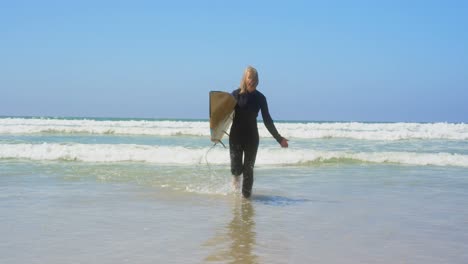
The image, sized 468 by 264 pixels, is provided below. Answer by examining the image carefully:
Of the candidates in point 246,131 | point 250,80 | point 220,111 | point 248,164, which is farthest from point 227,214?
point 250,80

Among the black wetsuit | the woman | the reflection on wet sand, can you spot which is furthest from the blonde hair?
the reflection on wet sand

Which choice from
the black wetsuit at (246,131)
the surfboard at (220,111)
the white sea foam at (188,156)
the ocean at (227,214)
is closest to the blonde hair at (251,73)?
the black wetsuit at (246,131)

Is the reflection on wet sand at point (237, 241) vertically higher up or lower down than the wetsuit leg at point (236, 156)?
lower down

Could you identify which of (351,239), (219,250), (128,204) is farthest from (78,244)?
(351,239)

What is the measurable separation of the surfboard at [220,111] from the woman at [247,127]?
9 cm

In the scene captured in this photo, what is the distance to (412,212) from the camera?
234 inches

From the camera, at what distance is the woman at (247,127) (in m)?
6.65

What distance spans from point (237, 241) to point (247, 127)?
2.59 metres

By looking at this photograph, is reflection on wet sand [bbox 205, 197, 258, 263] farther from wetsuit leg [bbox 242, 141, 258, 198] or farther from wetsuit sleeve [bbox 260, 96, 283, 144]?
Result: wetsuit sleeve [bbox 260, 96, 283, 144]

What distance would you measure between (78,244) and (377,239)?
9.09 ft

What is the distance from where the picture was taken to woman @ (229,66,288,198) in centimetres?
665

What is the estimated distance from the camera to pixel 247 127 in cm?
677

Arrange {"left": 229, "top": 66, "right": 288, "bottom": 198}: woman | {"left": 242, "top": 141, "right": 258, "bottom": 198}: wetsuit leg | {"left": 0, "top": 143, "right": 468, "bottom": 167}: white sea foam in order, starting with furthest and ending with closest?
{"left": 0, "top": 143, "right": 468, "bottom": 167}: white sea foam < {"left": 242, "top": 141, "right": 258, "bottom": 198}: wetsuit leg < {"left": 229, "top": 66, "right": 288, "bottom": 198}: woman

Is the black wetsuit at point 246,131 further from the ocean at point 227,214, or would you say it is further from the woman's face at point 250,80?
the ocean at point 227,214
